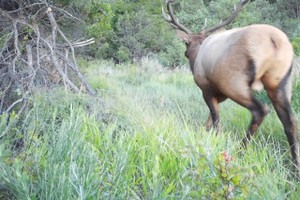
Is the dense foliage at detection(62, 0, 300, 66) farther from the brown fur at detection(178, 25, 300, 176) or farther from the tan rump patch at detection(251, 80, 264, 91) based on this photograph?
the tan rump patch at detection(251, 80, 264, 91)

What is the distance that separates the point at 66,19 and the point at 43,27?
20.1 inches

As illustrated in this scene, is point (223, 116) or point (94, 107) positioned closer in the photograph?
point (94, 107)

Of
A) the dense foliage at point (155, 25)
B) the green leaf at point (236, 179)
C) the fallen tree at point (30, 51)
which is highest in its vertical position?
the green leaf at point (236, 179)

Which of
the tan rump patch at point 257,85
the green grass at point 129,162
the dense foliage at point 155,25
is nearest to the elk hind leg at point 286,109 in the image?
the tan rump patch at point 257,85

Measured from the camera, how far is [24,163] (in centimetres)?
238

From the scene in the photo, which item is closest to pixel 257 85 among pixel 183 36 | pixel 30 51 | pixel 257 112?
pixel 257 112

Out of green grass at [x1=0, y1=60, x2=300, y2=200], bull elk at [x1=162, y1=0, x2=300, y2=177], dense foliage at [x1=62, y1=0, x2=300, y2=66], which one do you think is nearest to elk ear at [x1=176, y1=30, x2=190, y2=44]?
green grass at [x1=0, y1=60, x2=300, y2=200]

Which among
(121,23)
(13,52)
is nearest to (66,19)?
(13,52)

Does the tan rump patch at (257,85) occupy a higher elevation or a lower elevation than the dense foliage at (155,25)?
higher

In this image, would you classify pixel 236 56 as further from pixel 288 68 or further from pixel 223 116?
pixel 223 116

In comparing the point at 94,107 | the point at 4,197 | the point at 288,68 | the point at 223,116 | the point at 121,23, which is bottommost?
the point at 121,23

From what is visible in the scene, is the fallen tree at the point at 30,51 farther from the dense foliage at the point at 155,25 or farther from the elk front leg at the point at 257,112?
the dense foliage at the point at 155,25

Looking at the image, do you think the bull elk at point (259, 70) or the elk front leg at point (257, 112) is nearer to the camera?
the bull elk at point (259, 70)

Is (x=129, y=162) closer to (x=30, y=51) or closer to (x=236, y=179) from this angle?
(x=236, y=179)
